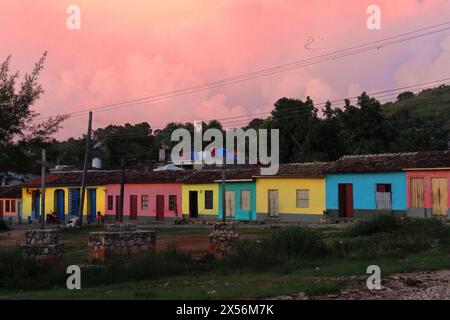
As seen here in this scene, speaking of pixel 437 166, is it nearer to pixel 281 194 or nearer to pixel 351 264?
pixel 281 194

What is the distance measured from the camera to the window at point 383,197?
31473mm

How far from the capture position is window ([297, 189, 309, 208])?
3506 cm

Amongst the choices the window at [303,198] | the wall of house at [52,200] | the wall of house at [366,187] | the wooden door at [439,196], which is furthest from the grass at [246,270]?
the wall of house at [52,200]

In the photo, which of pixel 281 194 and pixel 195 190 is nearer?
pixel 281 194

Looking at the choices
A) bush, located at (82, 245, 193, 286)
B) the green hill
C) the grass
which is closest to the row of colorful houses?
the grass

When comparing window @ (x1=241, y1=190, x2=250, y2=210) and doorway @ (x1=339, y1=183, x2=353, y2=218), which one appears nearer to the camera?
doorway @ (x1=339, y1=183, x2=353, y2=218)

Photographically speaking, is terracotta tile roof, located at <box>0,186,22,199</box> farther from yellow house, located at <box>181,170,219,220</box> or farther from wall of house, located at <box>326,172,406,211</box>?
wall of house, located at <box>326,172,406,211</box>

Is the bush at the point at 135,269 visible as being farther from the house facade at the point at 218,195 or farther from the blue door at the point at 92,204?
the blue door at the point at 92,204

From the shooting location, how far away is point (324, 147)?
51.7 m

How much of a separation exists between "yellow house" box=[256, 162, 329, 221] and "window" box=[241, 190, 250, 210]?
836 millimetres

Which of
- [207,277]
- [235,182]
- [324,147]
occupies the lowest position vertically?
[207,277]

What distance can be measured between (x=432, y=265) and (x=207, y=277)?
524 centimetres
